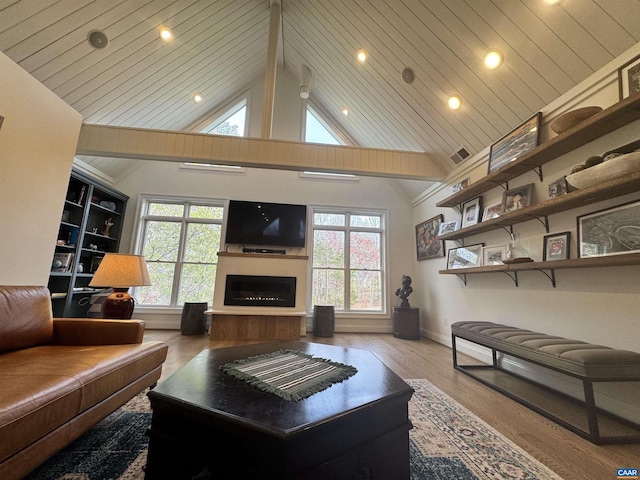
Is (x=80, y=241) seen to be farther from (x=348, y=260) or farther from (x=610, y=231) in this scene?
(x=610, y=231)

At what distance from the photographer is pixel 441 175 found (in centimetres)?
401

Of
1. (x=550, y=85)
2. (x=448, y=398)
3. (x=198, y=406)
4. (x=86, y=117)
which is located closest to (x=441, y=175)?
(x=550, y=85)

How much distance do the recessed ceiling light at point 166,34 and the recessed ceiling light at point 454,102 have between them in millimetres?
3612

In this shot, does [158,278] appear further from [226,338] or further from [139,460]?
[139,460]

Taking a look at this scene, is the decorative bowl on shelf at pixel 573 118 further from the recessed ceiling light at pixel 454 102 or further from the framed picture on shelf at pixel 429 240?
the framed picture on shelf at pixel 429 240

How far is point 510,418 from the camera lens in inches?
70.5

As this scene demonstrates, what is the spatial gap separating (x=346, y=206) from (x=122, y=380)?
4575mm

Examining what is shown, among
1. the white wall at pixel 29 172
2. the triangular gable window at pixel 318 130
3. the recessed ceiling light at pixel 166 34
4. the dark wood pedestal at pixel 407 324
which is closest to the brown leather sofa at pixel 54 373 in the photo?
the white wall at pixel 29 172

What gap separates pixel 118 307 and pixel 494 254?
3926mm

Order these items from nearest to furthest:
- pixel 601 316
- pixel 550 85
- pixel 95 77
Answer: pixel 601 316
pixel 550 85
pixel 95 77

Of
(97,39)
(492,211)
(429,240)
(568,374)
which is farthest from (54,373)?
(429,240)

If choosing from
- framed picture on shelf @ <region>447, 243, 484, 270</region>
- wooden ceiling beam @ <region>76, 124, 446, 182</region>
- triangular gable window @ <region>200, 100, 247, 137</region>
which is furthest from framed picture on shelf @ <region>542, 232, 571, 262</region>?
triangular gable window @ <region>200, 100, 247, 137</region>

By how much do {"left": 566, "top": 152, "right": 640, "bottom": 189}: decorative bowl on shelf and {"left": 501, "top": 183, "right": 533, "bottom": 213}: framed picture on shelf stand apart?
0.71 meters
